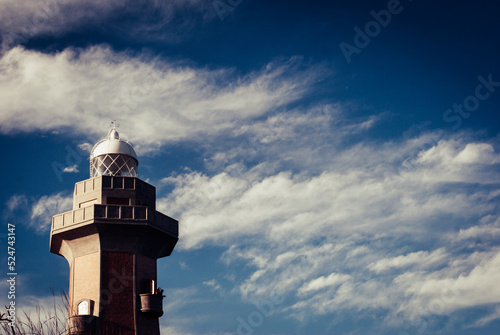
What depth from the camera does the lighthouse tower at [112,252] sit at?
4106 cm

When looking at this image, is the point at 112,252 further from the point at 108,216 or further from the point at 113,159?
the point at 113,159

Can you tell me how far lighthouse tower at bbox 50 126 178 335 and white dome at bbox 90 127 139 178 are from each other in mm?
902

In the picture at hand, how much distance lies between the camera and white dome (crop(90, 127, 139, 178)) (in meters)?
46.3

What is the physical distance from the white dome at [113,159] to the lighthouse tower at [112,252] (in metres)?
0.90

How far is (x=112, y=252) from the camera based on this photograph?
139 feet

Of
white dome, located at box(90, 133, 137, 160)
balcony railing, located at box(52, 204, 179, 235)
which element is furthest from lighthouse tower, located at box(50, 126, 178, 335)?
white dome, located at box(90, 133, 137, 160)

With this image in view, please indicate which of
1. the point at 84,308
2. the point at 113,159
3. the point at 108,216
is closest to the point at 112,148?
the point at 113,159

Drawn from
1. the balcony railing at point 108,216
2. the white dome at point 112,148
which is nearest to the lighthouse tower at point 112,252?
the balcony railing at point 108,216

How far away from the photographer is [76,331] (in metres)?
39.9

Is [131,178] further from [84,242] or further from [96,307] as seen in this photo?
[96,307]

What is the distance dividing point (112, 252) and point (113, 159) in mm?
8312

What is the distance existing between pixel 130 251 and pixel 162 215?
3896 millimetres

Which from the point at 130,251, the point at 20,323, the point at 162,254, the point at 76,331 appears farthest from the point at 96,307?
the point at 20,323

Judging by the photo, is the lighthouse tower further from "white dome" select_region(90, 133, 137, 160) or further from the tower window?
"white dome" select_region(90, 133, 137, 160)
